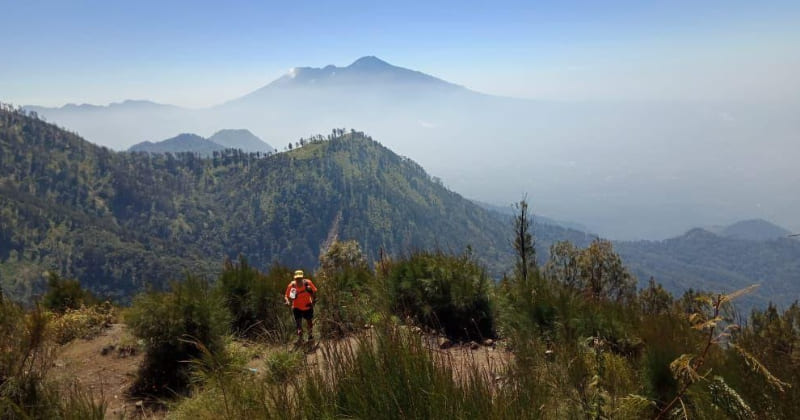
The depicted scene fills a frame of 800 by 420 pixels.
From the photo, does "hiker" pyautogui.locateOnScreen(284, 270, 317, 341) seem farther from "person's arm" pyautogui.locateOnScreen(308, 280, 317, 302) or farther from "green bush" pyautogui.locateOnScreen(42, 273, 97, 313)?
"green bush" pyautogui.locateOnScreen(42, 273, 97, 313)

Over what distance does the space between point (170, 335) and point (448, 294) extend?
4.77 m

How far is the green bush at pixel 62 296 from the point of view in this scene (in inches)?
438

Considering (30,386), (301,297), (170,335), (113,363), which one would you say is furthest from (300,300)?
(30,386)

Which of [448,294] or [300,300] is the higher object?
[448,294]

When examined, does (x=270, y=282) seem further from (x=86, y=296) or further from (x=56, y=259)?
(x=56, y=259)

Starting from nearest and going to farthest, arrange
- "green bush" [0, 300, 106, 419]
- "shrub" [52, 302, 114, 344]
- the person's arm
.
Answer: "green bush" [0, 300, 106, 419]
the person's arm
"shrub" [52, 302, 114, 344]

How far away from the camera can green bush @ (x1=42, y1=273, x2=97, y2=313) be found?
1111cm

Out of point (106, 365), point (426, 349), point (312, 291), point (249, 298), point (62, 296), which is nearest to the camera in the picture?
point (426, 349)

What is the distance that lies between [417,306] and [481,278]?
55.3 inches

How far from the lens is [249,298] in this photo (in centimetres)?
882

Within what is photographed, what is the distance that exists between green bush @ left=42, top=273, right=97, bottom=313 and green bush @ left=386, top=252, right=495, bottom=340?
868 cm

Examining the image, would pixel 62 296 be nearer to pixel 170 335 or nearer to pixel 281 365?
pixel 170 335

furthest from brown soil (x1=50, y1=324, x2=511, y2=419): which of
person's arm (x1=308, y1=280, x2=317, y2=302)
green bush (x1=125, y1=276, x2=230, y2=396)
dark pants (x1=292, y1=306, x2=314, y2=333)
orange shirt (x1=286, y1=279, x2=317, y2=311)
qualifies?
person's arm (x1=308, y1=280, x2=317, y2=302)

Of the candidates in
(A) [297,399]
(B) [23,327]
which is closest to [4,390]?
(B) [23,327]
